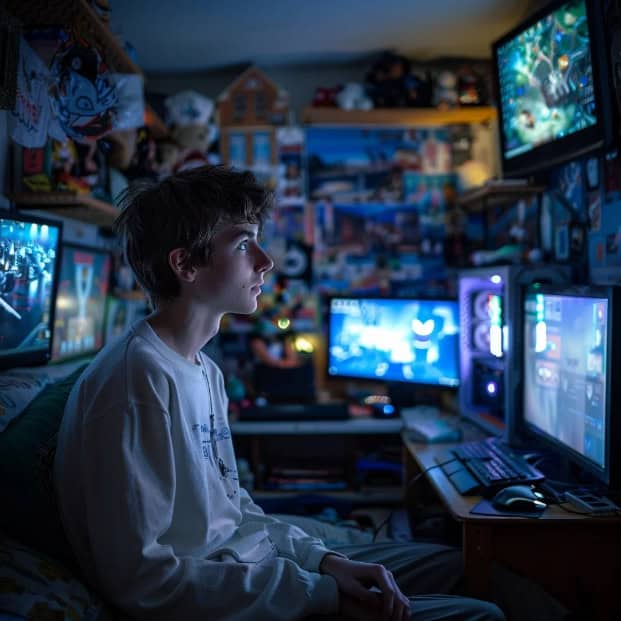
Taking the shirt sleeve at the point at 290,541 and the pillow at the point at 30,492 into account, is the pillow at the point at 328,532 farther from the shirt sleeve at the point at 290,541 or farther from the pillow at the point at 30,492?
the pillow at the point at 30,492

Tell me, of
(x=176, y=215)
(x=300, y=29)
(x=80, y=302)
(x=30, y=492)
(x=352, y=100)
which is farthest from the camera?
(x=352, y=100)

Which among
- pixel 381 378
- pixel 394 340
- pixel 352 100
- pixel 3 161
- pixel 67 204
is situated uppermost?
pixel 352 100

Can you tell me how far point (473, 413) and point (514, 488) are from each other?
33.0 inches

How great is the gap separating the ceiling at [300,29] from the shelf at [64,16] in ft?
1.92

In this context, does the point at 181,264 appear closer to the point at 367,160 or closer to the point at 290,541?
the point at 290,541

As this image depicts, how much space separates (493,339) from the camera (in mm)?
2119

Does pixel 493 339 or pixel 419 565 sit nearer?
pixel 419 565

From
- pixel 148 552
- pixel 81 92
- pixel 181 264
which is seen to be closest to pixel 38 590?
pixel 148 552

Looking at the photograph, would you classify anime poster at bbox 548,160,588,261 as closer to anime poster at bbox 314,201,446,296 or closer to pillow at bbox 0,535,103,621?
anime poster at bbox 314,201,446,296

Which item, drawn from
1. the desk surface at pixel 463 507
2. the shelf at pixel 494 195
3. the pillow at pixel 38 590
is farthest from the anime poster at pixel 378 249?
the pillow at pixel 38 590

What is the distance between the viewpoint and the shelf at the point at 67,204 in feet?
5.01

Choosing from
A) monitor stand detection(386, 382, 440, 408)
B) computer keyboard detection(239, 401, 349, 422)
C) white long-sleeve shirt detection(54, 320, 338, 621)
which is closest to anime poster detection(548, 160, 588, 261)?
monitor stand detection(386, 382, 440, 408)

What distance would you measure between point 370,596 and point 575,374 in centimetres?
81

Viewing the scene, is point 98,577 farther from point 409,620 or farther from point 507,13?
point 507,13
